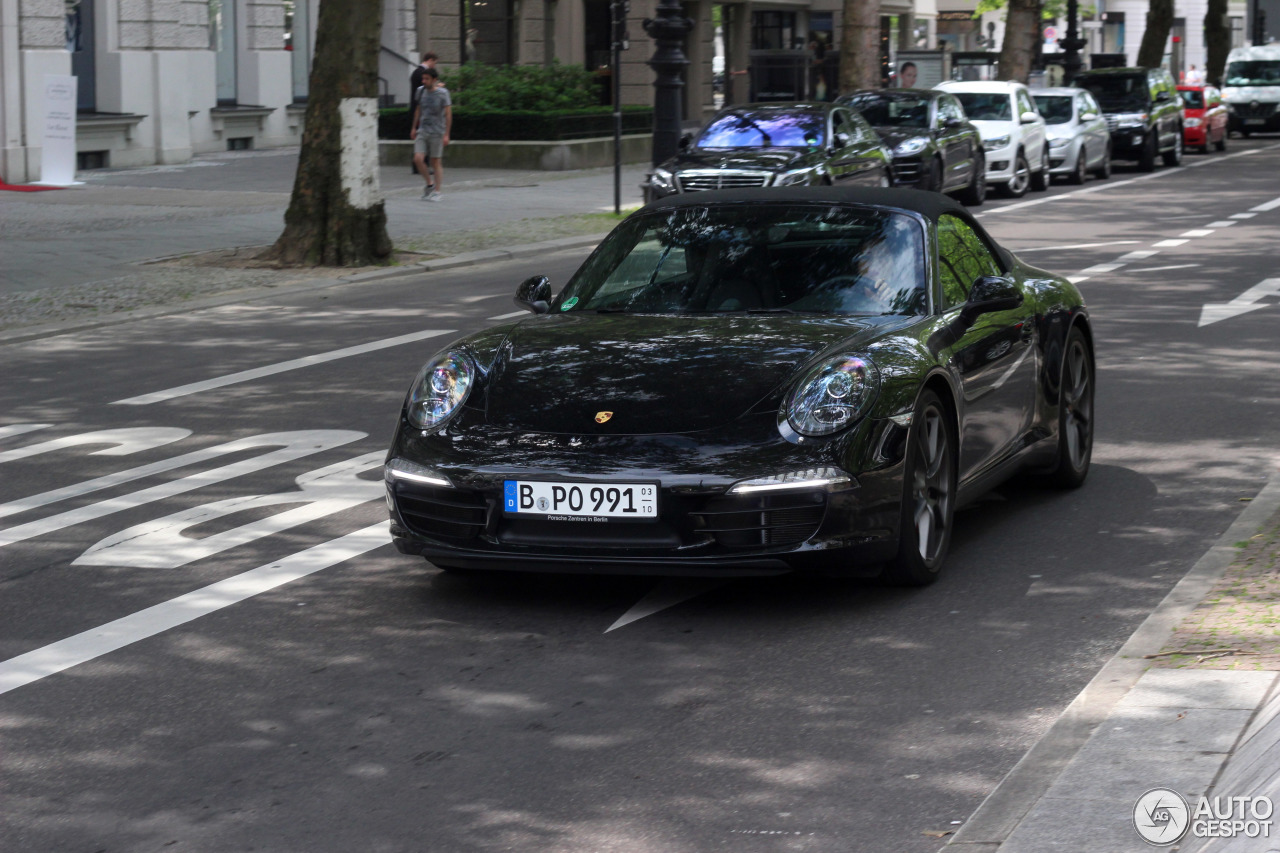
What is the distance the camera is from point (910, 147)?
25.8m

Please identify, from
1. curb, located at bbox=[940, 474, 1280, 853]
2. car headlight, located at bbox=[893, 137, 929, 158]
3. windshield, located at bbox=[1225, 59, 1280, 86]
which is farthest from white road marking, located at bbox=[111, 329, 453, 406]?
windshield, located at bbox=[1225, 59, 1280, 86]

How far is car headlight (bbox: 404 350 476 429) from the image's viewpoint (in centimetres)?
637

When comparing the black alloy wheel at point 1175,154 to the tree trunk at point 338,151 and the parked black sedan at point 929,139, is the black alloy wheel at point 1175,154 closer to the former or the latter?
the parked black sedan at point 929,139

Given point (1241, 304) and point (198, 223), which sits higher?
point (198, 223)

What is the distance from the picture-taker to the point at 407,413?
6.49m

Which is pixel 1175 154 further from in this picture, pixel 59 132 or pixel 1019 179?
pixel 59 132

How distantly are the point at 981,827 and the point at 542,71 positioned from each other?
3191 cm

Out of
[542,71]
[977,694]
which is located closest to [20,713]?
[977,694]

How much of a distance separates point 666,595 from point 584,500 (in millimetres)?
723

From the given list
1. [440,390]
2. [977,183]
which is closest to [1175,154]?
[977,183]

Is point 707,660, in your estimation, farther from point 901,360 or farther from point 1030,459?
point 1030,459

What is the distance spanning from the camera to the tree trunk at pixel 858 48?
35.3 meters

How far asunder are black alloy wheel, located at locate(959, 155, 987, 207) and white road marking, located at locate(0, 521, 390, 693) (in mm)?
20767

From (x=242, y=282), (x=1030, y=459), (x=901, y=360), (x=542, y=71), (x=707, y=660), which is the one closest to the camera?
(x=707, y=660)
